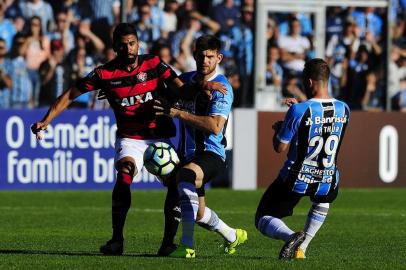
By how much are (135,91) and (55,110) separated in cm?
73

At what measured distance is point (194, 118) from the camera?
9.93 meters

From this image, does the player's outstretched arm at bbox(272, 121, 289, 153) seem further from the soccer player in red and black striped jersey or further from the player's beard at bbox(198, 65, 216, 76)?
the soccer player in red and black striped jersey

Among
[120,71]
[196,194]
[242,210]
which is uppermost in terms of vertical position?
[120,71]

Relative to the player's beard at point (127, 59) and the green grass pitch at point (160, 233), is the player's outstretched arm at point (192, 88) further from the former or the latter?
the green grass pitch at point (160, 233)

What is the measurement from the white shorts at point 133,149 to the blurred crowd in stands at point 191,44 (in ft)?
30.4

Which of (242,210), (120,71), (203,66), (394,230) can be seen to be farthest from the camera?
(242,210)

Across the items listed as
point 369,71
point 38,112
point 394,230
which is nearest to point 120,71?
point 394,230

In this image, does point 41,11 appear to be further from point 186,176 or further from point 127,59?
point 186,176

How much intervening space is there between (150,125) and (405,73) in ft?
43.6

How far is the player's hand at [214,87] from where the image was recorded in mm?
10000

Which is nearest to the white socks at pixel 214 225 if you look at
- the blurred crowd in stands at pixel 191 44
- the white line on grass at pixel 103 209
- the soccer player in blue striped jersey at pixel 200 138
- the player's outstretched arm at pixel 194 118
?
the soccer player in blue striped jersey at pixel 200 138

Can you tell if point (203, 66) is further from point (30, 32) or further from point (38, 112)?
point (30, 32)

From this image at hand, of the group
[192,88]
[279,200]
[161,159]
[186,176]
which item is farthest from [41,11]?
[279,200]

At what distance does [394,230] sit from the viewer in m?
13.6
